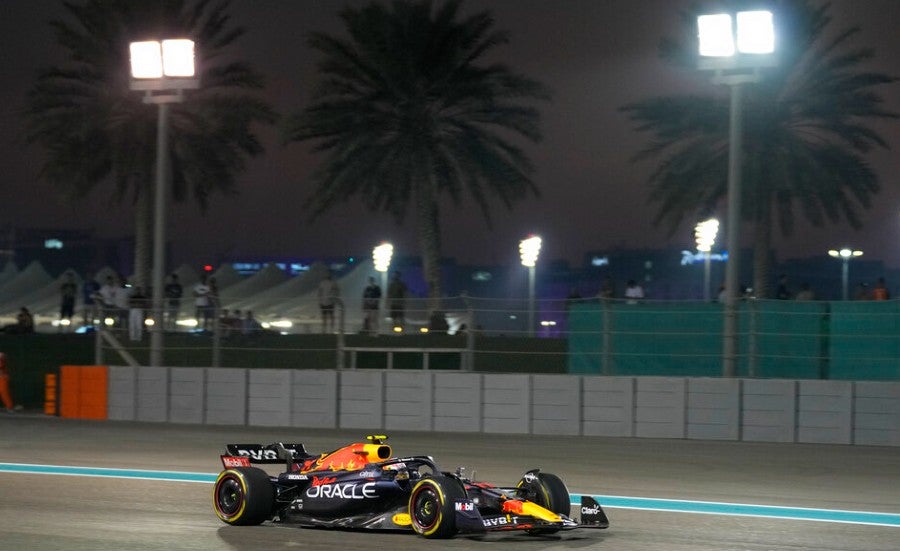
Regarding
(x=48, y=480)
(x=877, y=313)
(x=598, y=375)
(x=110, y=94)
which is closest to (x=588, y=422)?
(x=598, y=375)

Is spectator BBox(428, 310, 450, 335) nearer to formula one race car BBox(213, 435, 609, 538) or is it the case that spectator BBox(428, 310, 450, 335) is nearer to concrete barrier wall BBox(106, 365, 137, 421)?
concrete barrier wall BBox(106, 365, 137, 421)

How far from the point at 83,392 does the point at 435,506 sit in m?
14.6

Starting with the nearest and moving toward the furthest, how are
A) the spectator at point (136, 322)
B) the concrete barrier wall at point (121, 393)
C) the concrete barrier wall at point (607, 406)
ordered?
1. the concrete barrier wall at point (607, 406)
2. the concrete barrier wall at point (121, 393)
3. the spectator at point (136, 322)

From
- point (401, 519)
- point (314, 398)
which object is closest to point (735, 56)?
point (314, 398)

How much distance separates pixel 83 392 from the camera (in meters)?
22.2

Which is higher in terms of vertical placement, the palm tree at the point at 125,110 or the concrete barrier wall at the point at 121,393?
the palm tree at the point at 125,110

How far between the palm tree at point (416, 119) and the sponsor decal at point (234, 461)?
64.7 feet

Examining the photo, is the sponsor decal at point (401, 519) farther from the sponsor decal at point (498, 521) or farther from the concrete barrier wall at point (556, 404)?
the concrete barrier wall at point (556, 404)

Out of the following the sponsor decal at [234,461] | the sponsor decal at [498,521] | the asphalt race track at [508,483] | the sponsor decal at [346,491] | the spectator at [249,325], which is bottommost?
the asphalt race track at [508,483]

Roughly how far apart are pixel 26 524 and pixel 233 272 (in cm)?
4684

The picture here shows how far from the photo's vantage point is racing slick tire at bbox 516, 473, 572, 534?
923 centimetres

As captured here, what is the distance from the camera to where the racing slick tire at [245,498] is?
982 cm

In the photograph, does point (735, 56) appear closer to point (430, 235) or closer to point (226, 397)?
point (226, 397)

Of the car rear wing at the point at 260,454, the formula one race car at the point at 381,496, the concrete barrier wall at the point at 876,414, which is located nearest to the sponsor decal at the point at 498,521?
the formula one race car at the point at 381,496
